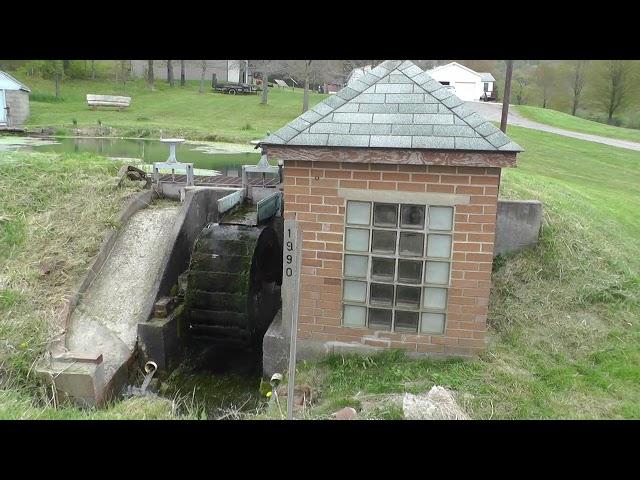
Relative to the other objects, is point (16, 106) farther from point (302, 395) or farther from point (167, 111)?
point (302, 395)

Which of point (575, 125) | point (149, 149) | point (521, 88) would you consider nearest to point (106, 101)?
point (149, 149)

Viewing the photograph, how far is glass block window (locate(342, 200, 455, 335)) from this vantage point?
6.17 metres

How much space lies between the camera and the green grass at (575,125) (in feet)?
97.0

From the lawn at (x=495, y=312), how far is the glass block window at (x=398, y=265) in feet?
1.58

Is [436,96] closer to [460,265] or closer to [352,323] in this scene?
[460,265]

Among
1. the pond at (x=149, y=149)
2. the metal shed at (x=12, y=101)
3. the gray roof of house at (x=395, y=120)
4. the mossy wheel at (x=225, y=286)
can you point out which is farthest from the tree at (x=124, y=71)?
the gray roof of house at (x=395, y=120)

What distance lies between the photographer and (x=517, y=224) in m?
8.14

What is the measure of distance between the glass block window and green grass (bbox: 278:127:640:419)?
485mm

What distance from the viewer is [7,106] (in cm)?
2430

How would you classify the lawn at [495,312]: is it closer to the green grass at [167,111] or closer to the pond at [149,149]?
the pond at [149,149]

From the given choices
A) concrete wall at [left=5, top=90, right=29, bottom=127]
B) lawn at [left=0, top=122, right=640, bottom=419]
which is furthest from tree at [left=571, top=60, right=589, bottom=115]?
concrete wall at [left=5, top=90, right=29, bottom=127]

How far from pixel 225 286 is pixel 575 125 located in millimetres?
30023

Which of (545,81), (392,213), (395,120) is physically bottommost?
(392,213)
